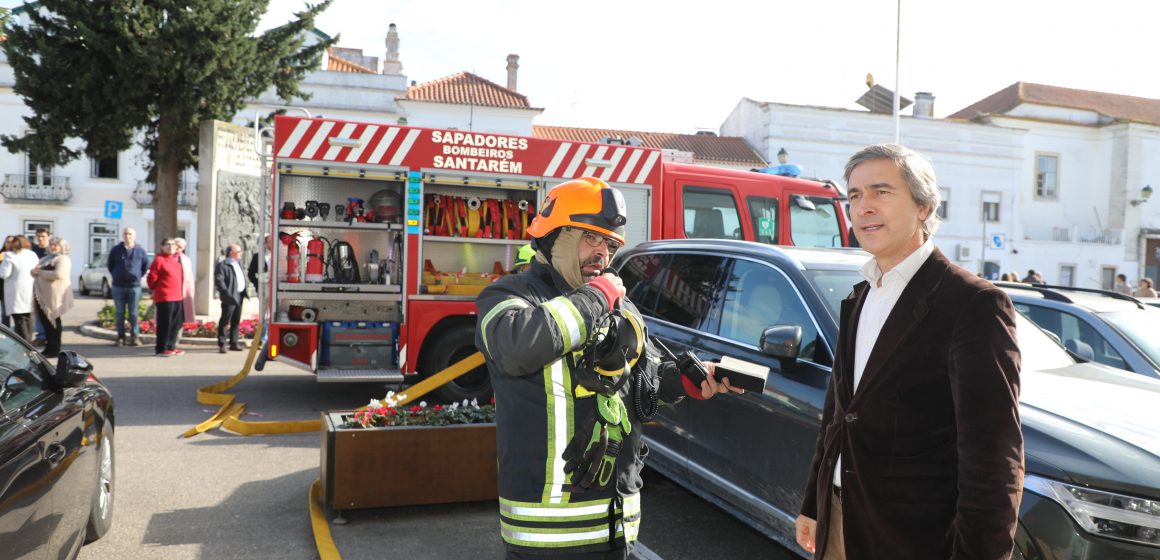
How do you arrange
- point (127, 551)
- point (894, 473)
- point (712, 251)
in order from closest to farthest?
point (894, 473) < point (127, 551) < point (712, 251)

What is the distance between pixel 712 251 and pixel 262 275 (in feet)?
15.6

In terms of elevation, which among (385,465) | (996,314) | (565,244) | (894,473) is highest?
(565,244)

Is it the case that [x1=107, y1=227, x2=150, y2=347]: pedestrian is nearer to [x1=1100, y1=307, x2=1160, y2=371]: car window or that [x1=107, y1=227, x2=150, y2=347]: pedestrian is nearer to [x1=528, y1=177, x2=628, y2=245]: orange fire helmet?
[x1=528, y1=177, x2=628, y2=245]: orange fire helmet

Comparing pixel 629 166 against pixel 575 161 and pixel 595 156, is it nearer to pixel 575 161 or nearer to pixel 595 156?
pixel 595 156

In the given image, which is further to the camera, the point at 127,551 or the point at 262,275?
the point at 262,275

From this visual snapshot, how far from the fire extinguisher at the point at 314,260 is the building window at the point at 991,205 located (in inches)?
1348

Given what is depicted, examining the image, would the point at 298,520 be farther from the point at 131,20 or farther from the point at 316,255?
the point at 131,20

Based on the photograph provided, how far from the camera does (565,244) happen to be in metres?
2.25

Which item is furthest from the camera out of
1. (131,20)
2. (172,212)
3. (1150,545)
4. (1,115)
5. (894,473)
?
(1,115)

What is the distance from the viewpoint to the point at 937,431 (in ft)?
6.20

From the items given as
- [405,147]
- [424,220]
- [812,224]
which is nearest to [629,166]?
[812,224]

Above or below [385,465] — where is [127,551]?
below

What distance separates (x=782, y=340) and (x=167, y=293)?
957 cm

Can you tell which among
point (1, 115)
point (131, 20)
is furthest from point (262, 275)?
→ point (1, 115)
